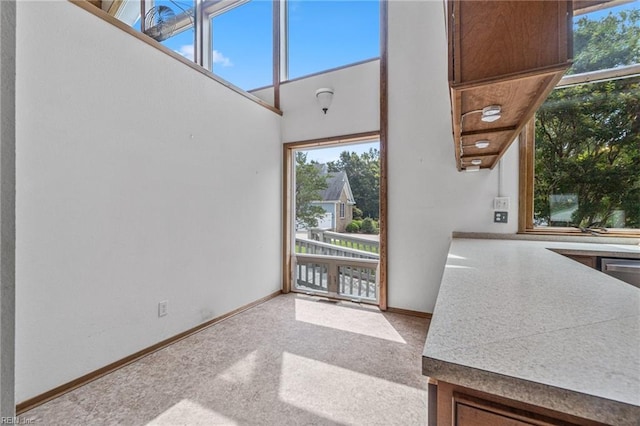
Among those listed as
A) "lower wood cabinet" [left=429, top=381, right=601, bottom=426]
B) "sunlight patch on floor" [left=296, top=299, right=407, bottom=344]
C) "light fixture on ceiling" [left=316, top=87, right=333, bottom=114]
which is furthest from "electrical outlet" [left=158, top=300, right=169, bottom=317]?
"light fixture on ceiling" [left=316, top=87, right=333, bottom=114]

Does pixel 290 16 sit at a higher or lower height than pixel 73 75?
higher

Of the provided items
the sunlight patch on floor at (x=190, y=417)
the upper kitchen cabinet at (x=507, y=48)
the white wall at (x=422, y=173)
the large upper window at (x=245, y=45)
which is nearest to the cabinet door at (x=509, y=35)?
the upper kitchen cabinet at (x=507, y=48)

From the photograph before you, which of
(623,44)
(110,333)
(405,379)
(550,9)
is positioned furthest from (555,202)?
(110,333)

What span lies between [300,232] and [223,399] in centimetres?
233

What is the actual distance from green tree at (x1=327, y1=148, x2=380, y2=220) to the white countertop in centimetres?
224

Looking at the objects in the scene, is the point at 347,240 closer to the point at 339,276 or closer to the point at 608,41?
the point at 339,276

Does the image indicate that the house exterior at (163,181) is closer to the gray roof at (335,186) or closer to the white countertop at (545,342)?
the gray roof at (335,186)

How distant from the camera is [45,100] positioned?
168 centimetres

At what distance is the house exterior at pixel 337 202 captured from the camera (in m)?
3.49

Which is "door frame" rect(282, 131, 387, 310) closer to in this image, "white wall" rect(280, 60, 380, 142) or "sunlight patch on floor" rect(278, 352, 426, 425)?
"white wall" rect(280, 60, 380, 142)

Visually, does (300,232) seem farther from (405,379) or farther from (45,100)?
(45,100)

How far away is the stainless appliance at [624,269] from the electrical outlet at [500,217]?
86 centimetres

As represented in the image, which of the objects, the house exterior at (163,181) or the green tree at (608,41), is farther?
the green tree at (608,41)

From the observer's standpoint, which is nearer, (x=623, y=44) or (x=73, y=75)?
(x=73, y=75)
